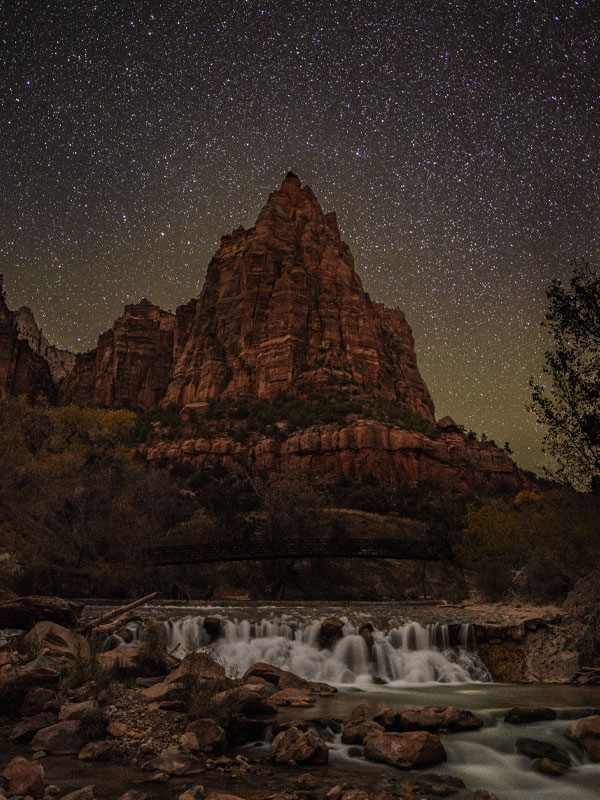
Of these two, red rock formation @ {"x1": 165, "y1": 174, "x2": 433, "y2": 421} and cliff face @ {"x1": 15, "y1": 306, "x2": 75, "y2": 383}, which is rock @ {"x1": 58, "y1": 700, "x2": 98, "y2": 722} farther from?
cliff face @ {"x1": 15, "y1": 306, "x2": 75, "y2": 383}

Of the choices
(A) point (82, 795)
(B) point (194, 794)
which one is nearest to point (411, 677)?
(B) point (194, 794)

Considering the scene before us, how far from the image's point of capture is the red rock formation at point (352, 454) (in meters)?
77.1

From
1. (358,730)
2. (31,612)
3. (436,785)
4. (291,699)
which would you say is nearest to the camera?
(436,785)

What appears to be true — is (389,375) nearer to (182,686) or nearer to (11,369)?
(11,369)

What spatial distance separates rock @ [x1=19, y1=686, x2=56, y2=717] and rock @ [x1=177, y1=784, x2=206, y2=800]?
14.4ft

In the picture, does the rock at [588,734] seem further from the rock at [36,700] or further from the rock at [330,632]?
the rock at [330,632]

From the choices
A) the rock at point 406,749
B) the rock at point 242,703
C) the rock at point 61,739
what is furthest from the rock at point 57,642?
the rock at point 406,749

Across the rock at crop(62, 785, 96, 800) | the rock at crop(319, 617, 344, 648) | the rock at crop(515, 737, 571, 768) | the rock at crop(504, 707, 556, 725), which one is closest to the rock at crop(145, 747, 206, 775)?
the rock at crop(62, 785, 96, 800)

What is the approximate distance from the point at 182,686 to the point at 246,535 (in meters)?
34.3

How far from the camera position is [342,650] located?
18844 millimetres

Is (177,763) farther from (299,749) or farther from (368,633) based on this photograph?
(368,633)

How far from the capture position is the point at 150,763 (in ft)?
27.2

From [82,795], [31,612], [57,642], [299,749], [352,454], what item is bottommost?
[299,749]

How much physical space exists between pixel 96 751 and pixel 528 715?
27.3ft
